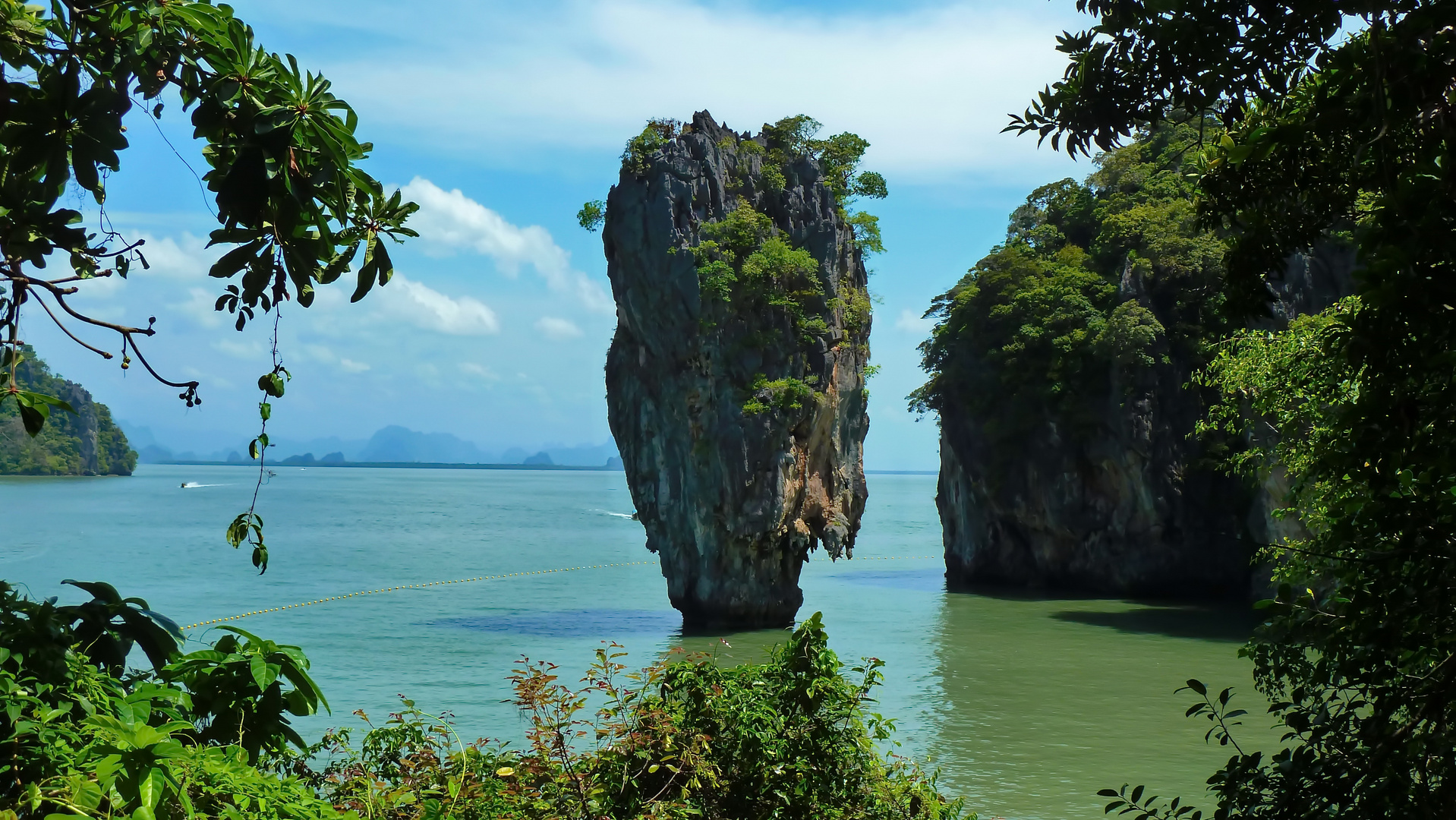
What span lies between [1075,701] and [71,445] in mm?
115525

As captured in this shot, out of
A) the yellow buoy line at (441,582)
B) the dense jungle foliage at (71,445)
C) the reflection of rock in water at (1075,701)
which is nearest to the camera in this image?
the reflection of rock in water at (1075,701)

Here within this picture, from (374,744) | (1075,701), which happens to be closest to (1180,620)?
(1075,701)

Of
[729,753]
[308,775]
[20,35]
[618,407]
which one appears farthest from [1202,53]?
[618,407]

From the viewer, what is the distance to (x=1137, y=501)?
30.2 meters

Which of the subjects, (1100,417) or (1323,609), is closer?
(1323,609)

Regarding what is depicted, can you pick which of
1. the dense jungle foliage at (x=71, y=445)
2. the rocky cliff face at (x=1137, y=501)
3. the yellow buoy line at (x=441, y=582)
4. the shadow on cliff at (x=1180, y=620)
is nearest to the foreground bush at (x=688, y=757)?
the shadow on cliff at (x=1180, y=620)

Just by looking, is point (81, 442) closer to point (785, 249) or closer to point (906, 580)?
point (906, 580)

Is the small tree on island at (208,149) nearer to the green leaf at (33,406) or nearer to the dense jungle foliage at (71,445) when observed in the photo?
the green leaf at (33,406)

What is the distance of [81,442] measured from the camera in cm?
11262

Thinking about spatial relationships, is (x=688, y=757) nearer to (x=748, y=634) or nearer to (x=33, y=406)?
(x=33, y=406)

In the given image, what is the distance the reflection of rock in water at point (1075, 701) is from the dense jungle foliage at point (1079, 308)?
598 centimetres

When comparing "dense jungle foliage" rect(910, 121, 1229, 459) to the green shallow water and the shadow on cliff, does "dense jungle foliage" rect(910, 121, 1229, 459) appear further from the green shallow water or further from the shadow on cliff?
the green shallow water

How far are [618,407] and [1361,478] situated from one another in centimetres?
2481

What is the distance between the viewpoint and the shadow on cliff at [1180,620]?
25.7 metres
